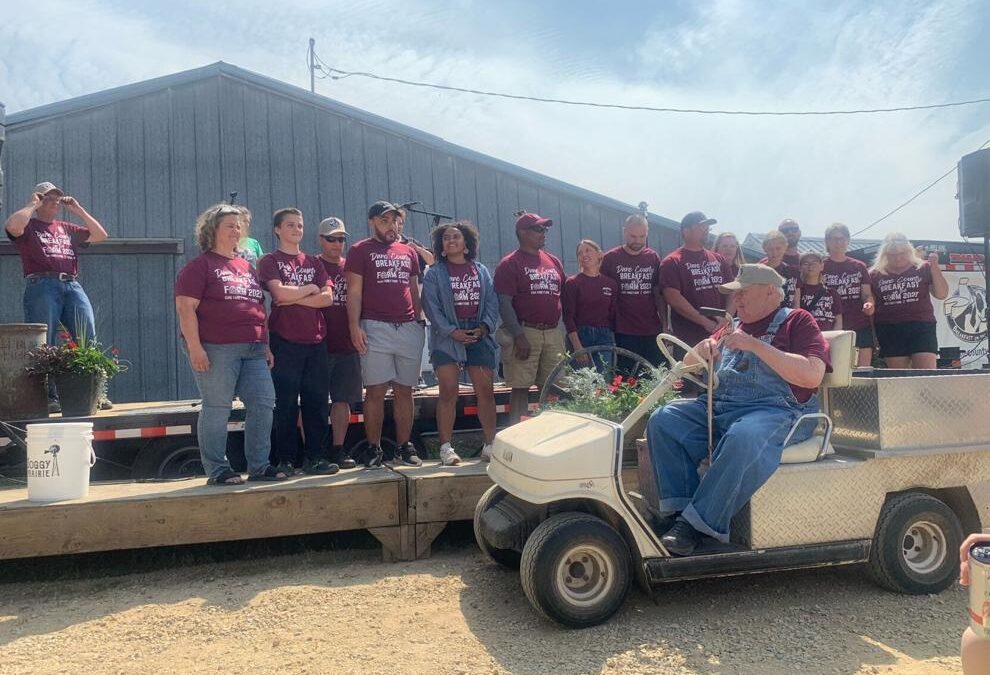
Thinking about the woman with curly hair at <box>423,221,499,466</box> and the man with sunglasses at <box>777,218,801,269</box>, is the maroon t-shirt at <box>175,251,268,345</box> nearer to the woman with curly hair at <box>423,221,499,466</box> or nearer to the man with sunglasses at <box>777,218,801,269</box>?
the woman with curly hair at <box>423,221,499,466</box>

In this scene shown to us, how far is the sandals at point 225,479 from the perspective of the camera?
15.5 ft

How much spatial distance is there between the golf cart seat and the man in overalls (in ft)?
0.16

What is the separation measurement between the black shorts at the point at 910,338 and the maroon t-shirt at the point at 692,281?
1.75 meters

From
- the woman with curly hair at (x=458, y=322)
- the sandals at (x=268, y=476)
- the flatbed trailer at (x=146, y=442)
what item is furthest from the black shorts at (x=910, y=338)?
the sandals at (x=268, y=476)

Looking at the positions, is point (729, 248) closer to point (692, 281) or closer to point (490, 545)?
point (692, 281)

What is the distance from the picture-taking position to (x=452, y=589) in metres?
4.29

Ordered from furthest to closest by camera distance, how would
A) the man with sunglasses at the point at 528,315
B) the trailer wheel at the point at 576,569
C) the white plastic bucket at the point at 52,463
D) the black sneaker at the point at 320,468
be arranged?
the man with sunglasses at the point at 528,315 → the black sneaker at the point at 320,468 → the white plastic bucket at the point at 52,463 → the trailer wheel at the point at 576,569

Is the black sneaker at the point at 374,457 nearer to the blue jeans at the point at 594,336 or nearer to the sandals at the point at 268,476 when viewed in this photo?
the sandals at the point at 268,476

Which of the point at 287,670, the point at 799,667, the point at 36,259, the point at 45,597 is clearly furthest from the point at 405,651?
the point at 36,259

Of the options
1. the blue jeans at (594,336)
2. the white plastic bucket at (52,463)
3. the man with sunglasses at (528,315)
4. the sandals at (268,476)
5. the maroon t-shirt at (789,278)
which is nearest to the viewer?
the white plastic bucket at (52,463)

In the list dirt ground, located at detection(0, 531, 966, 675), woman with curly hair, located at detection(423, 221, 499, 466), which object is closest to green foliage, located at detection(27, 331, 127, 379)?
dirt ground, located at detection(0, 531, 966, 675)

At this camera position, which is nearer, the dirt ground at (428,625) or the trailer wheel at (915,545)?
the dirt ground at (428,625)

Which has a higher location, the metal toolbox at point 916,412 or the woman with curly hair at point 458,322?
the woman with curly hair at point 458,322

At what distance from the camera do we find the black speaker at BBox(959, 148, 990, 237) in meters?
9.22
